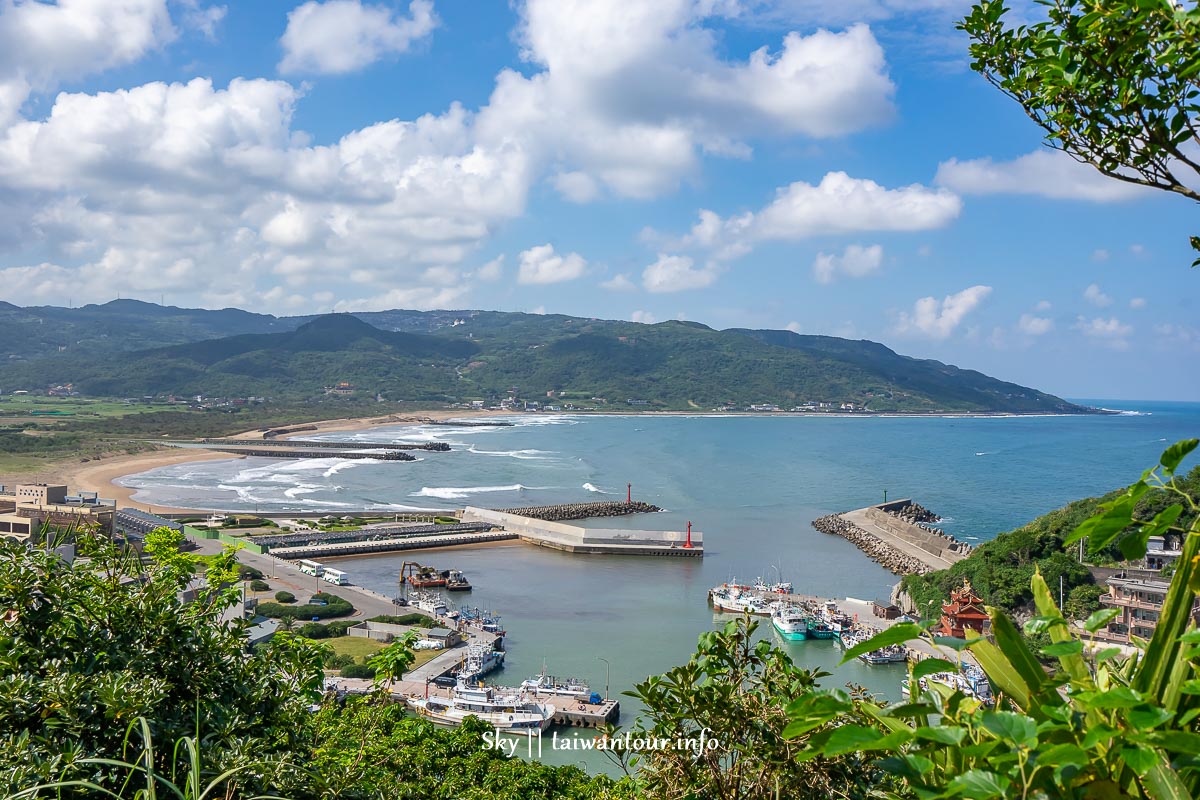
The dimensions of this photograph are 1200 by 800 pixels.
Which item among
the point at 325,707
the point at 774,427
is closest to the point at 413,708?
the point at 325,707

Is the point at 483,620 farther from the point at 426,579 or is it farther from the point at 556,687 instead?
the point at 556,687

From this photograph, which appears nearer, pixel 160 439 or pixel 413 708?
pixel 413 708

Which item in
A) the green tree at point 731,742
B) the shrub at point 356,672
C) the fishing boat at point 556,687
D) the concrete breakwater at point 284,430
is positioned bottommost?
the fishing boat at point 556,687

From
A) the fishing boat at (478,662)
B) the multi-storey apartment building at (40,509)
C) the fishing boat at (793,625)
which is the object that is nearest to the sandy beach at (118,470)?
the multi-storey apartment building at (40,509)

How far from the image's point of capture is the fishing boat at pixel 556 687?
15758mm

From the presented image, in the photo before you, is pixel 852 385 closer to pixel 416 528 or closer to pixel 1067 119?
pixel 416 528

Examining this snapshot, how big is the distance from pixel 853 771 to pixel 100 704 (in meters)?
2.35

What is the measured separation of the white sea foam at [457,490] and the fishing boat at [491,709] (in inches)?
1136

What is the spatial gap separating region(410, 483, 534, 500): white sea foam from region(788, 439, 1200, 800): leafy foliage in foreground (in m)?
43.4

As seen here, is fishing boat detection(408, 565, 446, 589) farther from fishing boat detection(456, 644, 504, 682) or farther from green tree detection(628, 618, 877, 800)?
green tree detection(628, 618, 877, 800)

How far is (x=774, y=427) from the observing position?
3952 inches

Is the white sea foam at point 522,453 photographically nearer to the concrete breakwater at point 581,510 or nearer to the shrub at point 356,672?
the concrete breakwater at point 581,510

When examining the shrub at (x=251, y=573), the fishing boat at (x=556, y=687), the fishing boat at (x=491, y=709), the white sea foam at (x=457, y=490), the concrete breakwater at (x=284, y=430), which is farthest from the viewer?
the concrete breakwater at (x=284, y=430)

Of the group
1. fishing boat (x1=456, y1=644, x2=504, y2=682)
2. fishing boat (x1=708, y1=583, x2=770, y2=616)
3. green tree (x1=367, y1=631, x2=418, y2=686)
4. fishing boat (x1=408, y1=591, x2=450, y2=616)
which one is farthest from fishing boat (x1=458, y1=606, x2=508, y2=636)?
green tree (x1=367, y1=631, x2=418, y2=686)
